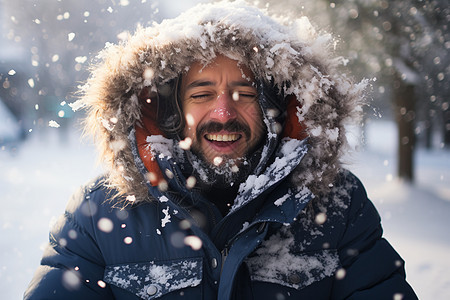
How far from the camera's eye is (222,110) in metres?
1.76

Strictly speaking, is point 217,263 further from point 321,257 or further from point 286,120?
point 286,120

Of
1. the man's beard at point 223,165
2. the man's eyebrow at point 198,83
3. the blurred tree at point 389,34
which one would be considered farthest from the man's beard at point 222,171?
the blurred tree at point 389,34

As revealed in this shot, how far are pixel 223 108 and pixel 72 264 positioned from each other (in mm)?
1063

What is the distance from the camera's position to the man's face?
5.93 ft

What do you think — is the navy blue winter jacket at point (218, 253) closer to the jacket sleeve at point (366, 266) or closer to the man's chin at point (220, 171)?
the jacket sleeve at point (366, 266)

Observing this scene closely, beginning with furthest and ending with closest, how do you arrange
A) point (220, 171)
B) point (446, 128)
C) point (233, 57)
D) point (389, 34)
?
point (446, 128) → point (389, 34) → point (220, 171) → point (233, 57)

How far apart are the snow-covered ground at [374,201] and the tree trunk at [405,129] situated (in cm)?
42

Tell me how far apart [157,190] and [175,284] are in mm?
436

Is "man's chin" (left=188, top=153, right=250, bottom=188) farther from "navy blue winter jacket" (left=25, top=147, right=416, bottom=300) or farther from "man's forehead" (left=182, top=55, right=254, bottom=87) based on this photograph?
"man's forehead" (left=182, top=55, right=254, bottom=87)

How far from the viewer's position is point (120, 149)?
1637 millimetres

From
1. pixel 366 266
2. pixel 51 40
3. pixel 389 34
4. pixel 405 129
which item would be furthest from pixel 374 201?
pixel 51 40

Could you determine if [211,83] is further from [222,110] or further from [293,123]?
[293,123]

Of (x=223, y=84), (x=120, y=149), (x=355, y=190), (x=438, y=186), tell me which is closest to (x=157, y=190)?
(x=120, y=149)

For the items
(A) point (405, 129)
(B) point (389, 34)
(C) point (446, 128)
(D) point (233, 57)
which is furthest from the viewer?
(C) point (446, 128)
